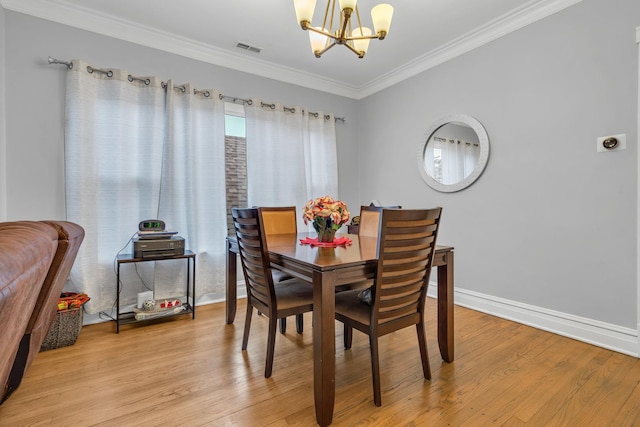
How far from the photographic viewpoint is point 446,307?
6.39 ft

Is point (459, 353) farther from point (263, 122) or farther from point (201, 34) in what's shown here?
point (201, 34)

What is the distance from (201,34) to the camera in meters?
2.95

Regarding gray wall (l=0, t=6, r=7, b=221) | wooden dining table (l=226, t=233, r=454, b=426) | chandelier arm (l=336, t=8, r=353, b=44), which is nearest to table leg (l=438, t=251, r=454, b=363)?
wooden dining table (l=226, t=233, r=454, b=426)

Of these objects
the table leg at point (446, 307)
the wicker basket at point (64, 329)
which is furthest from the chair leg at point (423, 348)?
the wicker basket at point (64, 329)

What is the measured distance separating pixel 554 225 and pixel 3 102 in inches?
170

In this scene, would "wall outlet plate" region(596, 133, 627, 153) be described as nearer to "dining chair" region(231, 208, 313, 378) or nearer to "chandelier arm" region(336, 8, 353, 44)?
"chandelier arm" region(336, 8, 353, 44)

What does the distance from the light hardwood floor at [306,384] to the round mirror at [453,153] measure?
4.81 feet

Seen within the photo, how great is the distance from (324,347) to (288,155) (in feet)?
8.50

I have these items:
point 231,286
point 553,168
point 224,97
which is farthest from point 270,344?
point 224,97

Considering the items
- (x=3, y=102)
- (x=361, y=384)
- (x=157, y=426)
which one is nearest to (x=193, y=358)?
(x=157, y=426)

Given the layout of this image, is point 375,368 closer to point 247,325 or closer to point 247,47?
point 247,325

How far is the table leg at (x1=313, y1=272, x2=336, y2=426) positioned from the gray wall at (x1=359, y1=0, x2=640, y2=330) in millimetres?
2065

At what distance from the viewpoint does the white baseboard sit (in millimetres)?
2107

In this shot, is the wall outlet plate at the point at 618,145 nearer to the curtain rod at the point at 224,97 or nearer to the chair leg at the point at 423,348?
the chair leg at the point at 423,348
